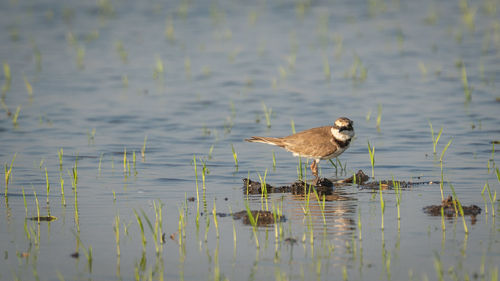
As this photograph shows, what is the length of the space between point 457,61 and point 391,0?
9.72 metres

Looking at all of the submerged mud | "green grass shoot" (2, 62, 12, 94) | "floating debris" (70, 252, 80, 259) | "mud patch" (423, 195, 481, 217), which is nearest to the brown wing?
the submerged mud

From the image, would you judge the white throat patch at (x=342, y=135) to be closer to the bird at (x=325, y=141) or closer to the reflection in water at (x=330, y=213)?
the bird at (x=325, y=141)

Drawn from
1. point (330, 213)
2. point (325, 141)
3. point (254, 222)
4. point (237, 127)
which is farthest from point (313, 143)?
point (237, 127)

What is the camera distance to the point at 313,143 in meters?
11.1

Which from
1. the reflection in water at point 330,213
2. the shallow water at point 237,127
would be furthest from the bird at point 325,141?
the reflection in water at point 330,213

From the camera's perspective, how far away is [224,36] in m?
25.3

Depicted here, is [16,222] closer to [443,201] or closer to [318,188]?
[318,188]

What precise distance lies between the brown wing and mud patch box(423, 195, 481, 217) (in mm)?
2338

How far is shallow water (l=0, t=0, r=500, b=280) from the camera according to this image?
24.9ft

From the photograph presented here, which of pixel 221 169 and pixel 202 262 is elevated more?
pixel 221 169

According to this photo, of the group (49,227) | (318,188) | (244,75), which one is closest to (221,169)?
(318,188)

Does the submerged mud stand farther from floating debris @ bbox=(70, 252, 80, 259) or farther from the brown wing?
floating debris @ bbox=(70, 252, 80, 259)

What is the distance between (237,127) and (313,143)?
4.49 meters

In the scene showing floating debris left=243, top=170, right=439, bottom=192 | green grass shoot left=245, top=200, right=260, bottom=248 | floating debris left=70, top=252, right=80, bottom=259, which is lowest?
floating debris left=70, top=252, right=80, bottom=259
